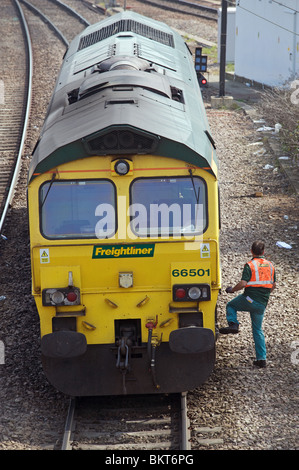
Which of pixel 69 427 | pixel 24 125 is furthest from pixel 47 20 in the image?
pixel 69 427

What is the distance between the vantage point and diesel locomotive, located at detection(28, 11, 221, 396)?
23.2 ft

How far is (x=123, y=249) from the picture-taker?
7.17m

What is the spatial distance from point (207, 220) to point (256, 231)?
5096 millimetres

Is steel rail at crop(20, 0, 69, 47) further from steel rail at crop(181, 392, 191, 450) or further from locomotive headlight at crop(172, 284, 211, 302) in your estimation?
steel rail at crop(181, 392, 191, 450)

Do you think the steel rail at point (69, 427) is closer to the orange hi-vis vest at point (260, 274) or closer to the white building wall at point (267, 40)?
the orange hi-vis vest at point (260, 274)

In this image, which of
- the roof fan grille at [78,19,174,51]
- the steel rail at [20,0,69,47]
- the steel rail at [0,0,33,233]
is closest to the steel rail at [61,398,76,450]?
the steel rail at [0,0,33,233]

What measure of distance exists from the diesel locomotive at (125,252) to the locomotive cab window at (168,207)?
0.03ft

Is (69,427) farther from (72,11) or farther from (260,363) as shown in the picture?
(72,11)

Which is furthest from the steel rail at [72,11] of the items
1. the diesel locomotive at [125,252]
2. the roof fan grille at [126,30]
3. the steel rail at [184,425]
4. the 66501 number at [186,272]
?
the steel rail at [184,425]

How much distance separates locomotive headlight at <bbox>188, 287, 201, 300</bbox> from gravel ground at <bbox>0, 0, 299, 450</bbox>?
3.90ft

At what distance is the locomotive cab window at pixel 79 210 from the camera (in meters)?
7.15
